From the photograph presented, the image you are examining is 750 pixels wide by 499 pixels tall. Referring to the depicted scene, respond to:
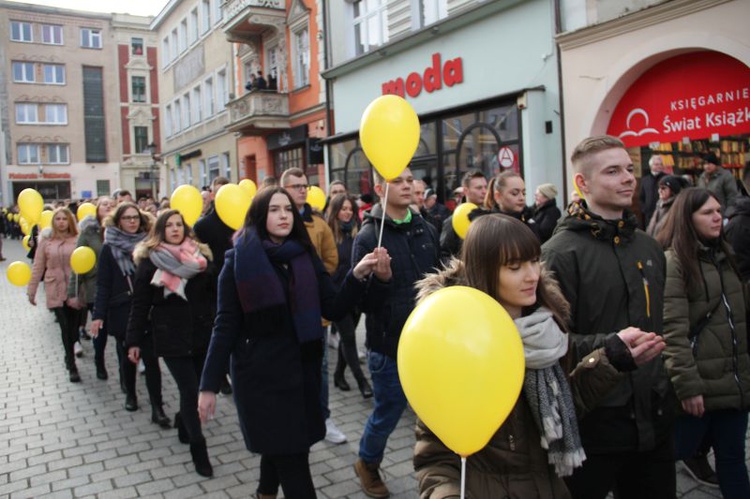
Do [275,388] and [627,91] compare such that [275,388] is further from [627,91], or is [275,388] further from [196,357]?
[627,91]

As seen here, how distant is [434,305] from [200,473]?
3.31 meters

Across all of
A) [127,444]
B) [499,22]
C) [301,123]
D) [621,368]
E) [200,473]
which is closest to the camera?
[621,368]

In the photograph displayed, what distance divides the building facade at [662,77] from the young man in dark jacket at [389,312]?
21.7ft

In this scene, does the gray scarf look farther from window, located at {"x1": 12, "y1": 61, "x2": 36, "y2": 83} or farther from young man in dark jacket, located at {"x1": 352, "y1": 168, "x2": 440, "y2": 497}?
window, located at {"x1": 12, "y1": 61, "x2": 36, "y2": 83}

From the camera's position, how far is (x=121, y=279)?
6.02m

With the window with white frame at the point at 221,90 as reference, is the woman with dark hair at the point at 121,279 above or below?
below

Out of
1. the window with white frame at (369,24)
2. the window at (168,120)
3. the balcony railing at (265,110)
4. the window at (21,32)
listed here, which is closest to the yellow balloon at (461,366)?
the window with white frame at (369,24)

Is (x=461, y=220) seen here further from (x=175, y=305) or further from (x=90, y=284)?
(x=90, y=284)

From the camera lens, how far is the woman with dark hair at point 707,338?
3.13 metres

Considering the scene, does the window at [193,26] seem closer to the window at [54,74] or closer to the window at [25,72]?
the window at [54,74]

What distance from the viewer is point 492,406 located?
1.80 meters

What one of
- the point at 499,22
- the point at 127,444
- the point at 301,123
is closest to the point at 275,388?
the point at 127,444

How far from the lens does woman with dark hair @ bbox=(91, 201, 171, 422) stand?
229 inches

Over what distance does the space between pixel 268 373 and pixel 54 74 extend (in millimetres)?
58571
